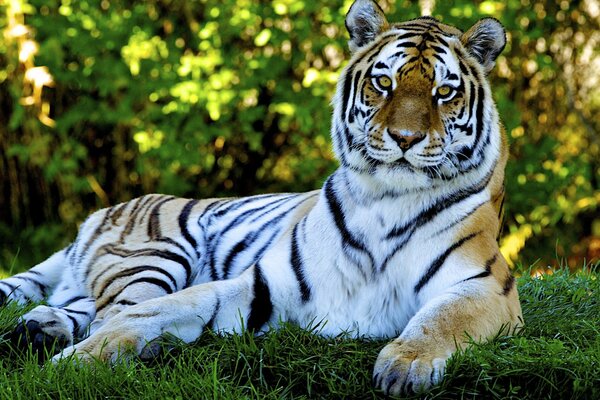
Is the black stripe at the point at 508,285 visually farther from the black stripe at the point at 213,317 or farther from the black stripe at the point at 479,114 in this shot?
the black stripe at the point at 213,317

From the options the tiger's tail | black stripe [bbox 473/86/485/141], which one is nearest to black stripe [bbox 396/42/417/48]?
black stripe [bbox 473/86/485/141]

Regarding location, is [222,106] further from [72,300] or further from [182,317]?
[182,317]

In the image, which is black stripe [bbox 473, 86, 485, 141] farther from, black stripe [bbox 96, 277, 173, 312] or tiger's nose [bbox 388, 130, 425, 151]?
black stripe [bbox 96, 277, 173, 312]

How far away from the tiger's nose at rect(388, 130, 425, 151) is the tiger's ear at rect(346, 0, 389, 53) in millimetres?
543

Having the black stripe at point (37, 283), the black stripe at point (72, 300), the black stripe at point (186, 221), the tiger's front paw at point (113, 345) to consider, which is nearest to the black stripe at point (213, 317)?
the tiger's front paw at point (113, 345)

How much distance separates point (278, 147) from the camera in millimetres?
7352

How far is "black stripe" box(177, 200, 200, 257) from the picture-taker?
3809 mm

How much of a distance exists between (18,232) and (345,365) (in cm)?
562

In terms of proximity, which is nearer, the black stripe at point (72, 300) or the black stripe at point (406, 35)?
the black stripe at point (406, 35)

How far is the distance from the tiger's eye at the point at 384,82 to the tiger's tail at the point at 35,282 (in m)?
1.72

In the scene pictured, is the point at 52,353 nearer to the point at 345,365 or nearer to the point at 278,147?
the point at 345,365

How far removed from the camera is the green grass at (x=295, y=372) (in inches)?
100

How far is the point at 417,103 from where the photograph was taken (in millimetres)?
2893

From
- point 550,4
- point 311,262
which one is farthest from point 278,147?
point 311,262
